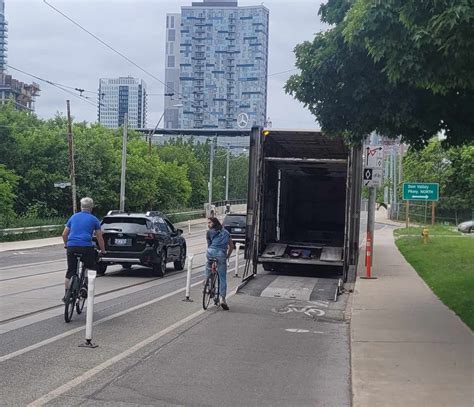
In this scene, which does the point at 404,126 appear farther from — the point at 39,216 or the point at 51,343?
the point at 39,216

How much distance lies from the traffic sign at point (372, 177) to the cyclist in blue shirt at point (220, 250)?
7644 millimetres

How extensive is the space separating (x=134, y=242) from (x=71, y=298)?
673cm

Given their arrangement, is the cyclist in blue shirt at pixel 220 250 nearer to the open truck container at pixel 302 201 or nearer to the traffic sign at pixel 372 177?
the open truck container at pixel 302 201

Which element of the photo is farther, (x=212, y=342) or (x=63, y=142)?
(x=63, y=142)

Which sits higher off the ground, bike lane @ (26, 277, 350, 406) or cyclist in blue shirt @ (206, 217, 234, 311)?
cyclist in blue shirt @ (206, 217, 234, 311)

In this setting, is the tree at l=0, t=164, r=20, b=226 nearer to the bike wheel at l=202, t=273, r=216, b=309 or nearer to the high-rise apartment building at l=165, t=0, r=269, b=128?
the high-rise apartment building at l=165, t=0, r=269, b=128

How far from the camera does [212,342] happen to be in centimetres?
886

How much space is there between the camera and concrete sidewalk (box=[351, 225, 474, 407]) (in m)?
6.37

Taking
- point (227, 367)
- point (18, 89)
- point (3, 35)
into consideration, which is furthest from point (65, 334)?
point (18, 89)

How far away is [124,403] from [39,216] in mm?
35480

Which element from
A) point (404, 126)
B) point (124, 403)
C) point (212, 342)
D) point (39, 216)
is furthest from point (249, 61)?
point (124, 403)

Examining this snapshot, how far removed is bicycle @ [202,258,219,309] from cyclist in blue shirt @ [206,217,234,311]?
0.22 ft

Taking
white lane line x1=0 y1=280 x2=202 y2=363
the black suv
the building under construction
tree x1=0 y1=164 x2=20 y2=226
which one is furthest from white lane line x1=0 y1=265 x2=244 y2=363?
the building under construction

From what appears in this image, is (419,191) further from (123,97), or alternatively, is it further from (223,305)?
(223,305)
